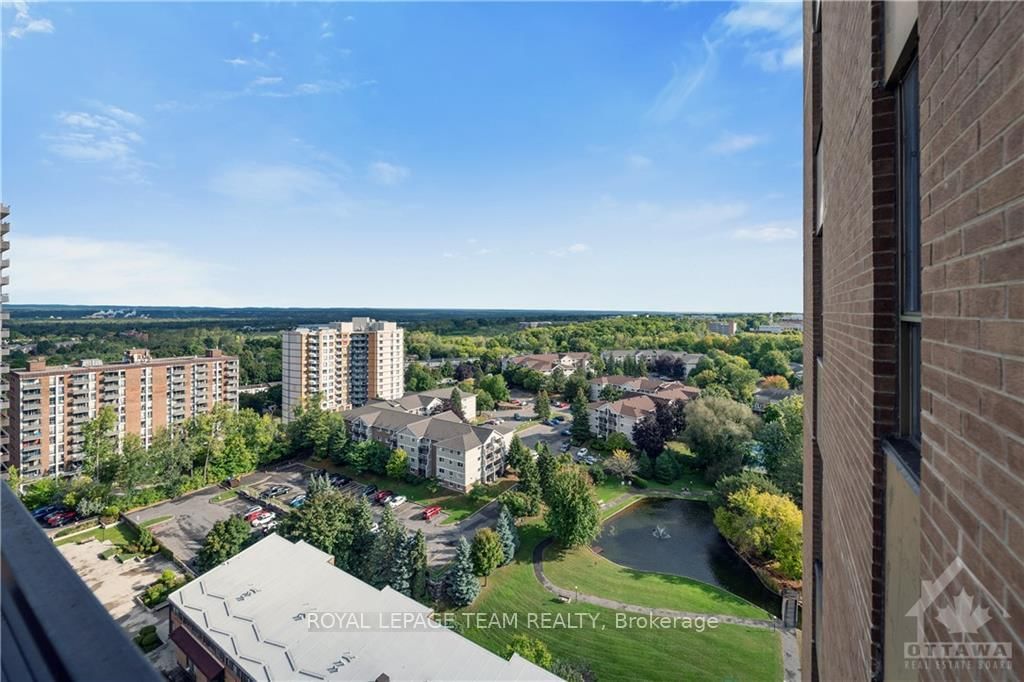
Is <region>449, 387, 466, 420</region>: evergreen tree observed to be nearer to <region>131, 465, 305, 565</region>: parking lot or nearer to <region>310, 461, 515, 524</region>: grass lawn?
<region>310, 461, 515, 524</region>: grass lawn

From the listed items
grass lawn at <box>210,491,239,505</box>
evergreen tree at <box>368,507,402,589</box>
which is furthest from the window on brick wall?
grass lawn at <box>210,491,239,505</box>

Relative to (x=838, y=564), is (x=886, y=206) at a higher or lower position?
higher

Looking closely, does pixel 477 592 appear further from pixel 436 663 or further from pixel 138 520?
pixel 138 520

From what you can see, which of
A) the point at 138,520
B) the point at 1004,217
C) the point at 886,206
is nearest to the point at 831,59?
the point at 886,206

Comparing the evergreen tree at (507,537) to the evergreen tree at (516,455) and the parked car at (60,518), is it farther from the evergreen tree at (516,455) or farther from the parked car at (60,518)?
the parked car at (60,518)

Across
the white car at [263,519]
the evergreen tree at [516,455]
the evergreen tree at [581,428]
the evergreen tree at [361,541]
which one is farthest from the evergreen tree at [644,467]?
the white car at [263,519]

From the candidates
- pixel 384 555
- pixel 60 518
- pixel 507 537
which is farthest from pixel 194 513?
pixel 507 537

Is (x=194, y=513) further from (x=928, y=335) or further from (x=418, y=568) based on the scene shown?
(x=928, y=335)
